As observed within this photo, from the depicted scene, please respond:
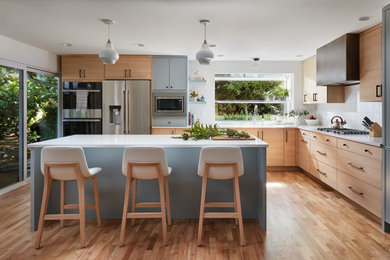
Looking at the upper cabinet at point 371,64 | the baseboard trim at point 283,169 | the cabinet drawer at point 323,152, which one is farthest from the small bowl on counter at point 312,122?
the upper cabinet at point 371,64

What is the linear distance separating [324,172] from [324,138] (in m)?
0.52

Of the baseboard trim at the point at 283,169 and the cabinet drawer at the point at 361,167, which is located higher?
the cabinet drawer at the point at 361,167

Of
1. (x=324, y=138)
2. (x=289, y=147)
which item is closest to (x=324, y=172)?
(x=324, y=138)

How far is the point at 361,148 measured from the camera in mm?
3465

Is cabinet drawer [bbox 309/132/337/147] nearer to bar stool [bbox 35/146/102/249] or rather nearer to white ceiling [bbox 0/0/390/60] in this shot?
white ceiling [bbox 0/0/390/60]

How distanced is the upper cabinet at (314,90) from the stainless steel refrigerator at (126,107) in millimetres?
3178

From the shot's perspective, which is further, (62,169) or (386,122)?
(386,122)

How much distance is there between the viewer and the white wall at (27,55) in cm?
441

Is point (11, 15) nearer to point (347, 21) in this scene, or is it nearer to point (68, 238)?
point (68, 238)

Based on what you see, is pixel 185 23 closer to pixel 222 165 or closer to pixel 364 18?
pixel 222 165

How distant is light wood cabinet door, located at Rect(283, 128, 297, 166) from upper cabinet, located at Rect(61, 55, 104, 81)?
3834 mm

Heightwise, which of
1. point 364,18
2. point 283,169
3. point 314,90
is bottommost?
point 283,169

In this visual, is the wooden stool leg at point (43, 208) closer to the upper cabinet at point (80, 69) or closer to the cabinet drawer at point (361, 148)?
the cabinet drawer at point (361, 148)

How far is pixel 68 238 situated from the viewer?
9.23 ft
